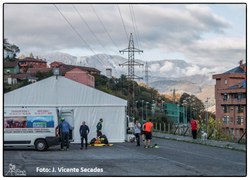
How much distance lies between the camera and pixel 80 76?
1331 centimetres

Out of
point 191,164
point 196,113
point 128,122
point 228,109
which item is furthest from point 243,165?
point 128,122

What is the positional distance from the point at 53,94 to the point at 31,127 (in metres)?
2.31

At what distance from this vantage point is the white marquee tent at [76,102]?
1216 cm

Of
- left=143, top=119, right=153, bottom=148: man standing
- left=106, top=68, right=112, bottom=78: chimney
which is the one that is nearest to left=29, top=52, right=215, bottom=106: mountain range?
left=106, top=68, right=112, bottom=78: chimney

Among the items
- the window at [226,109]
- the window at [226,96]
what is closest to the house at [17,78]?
the window at [226,96]

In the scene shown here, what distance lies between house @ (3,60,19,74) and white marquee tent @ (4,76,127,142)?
495mm

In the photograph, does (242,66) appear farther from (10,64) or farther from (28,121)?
(10,64)

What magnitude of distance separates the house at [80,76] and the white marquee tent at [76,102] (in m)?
0.16

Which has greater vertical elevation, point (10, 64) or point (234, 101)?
point (10, 64)

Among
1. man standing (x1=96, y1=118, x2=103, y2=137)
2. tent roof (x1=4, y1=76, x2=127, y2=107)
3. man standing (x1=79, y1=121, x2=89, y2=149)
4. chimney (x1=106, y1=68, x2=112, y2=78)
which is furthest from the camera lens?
man standing (x1=96, y1=118, x2=103, y2=137)

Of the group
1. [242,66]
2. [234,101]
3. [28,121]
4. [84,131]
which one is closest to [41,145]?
[28,121]

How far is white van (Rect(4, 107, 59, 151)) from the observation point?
11.2 metres

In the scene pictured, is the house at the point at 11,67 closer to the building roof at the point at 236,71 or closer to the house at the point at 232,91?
the house at the point at 232,91
